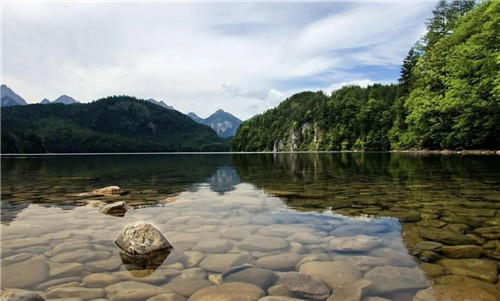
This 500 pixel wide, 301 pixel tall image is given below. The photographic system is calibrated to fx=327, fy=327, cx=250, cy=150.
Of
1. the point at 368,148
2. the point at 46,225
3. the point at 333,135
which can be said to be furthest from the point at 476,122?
the point at 333,135

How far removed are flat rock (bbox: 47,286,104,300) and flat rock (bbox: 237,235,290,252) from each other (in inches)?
112

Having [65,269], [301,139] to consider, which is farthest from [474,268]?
[301,139]

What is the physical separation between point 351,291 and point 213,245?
317cm

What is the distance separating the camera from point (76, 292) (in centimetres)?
456

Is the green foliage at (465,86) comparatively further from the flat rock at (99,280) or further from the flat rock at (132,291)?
the flat rock at (99,280)

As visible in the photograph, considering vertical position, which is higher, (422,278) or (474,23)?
(474,23)

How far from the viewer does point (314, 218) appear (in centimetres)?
899

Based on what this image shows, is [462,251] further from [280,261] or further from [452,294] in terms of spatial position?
[280,261]

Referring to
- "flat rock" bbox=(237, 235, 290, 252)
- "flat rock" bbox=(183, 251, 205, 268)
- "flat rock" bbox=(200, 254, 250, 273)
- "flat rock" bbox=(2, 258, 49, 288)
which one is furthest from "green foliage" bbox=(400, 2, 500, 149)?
"flat rock" bbox=(2, 258, 49, 288)

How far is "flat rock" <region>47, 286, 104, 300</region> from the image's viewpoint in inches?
175

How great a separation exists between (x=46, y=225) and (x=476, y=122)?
41.3 metres

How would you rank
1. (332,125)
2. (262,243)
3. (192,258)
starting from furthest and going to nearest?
(332,125), (262,243), (192,258)

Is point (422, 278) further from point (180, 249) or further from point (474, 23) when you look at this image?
point (474, 23)

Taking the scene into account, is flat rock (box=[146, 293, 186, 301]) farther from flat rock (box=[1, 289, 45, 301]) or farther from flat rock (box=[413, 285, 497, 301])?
flat rock (box=[413, 285, 497, 301])
